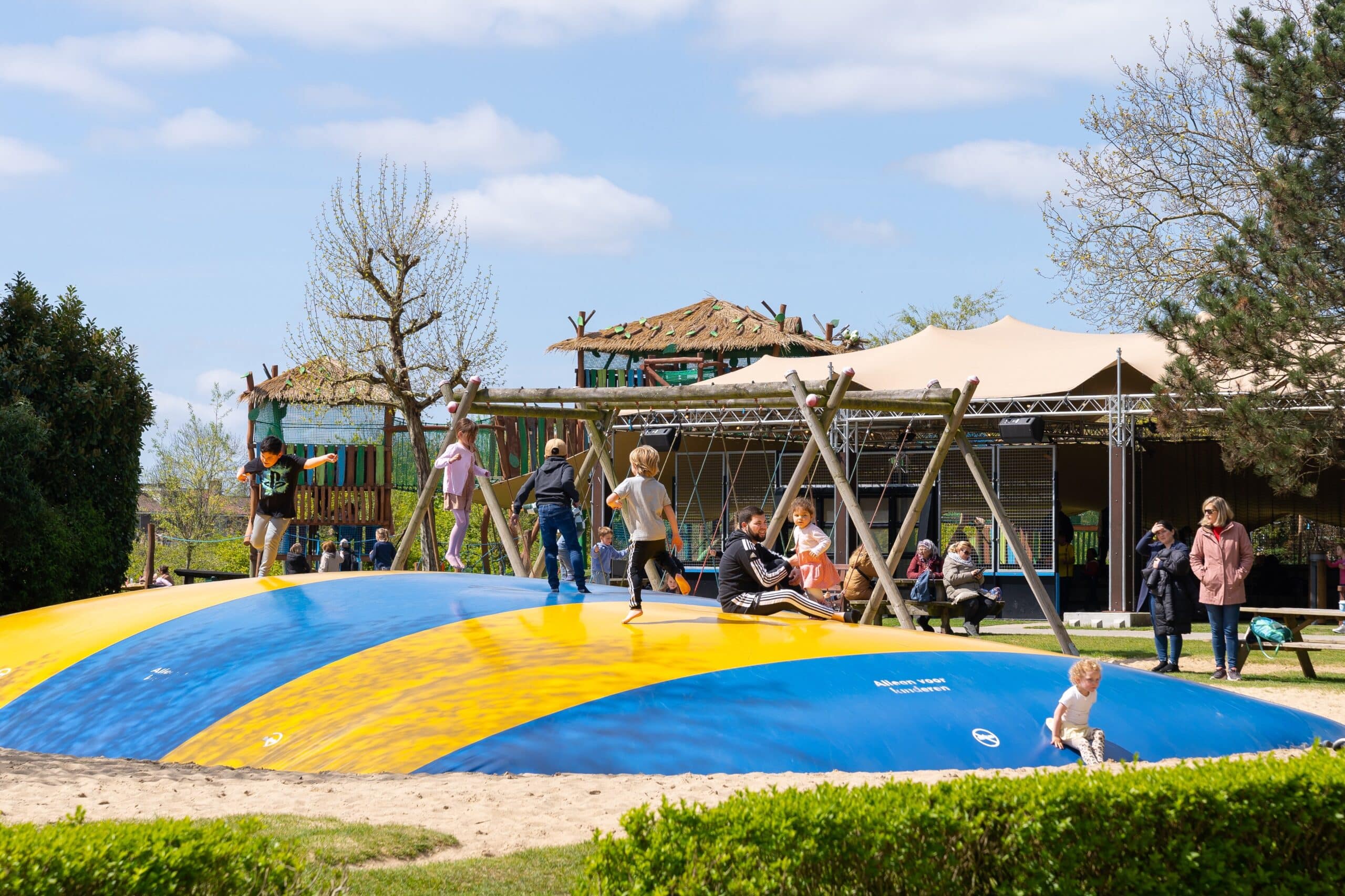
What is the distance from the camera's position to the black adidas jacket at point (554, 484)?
30.0 ft

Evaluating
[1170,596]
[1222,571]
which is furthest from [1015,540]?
[1222,571]

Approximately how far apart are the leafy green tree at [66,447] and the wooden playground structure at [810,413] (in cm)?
643

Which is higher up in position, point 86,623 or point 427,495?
point 427,495

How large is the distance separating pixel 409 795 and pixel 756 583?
3.33 m

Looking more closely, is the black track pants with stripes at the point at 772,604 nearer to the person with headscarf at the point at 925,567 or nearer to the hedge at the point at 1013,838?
the hedge at the point at 1013,838

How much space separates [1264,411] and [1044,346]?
627 centimetres

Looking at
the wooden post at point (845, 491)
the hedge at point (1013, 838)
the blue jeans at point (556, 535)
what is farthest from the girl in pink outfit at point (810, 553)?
the hedge at point (1013, 838)

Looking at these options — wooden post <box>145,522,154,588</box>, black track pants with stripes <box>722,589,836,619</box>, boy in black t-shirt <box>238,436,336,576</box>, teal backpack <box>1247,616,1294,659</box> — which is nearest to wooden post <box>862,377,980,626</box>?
black track pants with stripes <box>722,589,836,619</box>

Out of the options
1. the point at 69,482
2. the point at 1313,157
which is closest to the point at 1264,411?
the point at 1313,157

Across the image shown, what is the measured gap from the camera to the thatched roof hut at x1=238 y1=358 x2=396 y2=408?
85.9ft

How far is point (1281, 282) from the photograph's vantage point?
16.7m

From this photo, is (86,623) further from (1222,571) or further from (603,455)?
(1222,571)

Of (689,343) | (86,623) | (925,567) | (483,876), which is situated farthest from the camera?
(689,343)

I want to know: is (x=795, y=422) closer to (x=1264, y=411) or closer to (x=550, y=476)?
(x=1264, y=411)
